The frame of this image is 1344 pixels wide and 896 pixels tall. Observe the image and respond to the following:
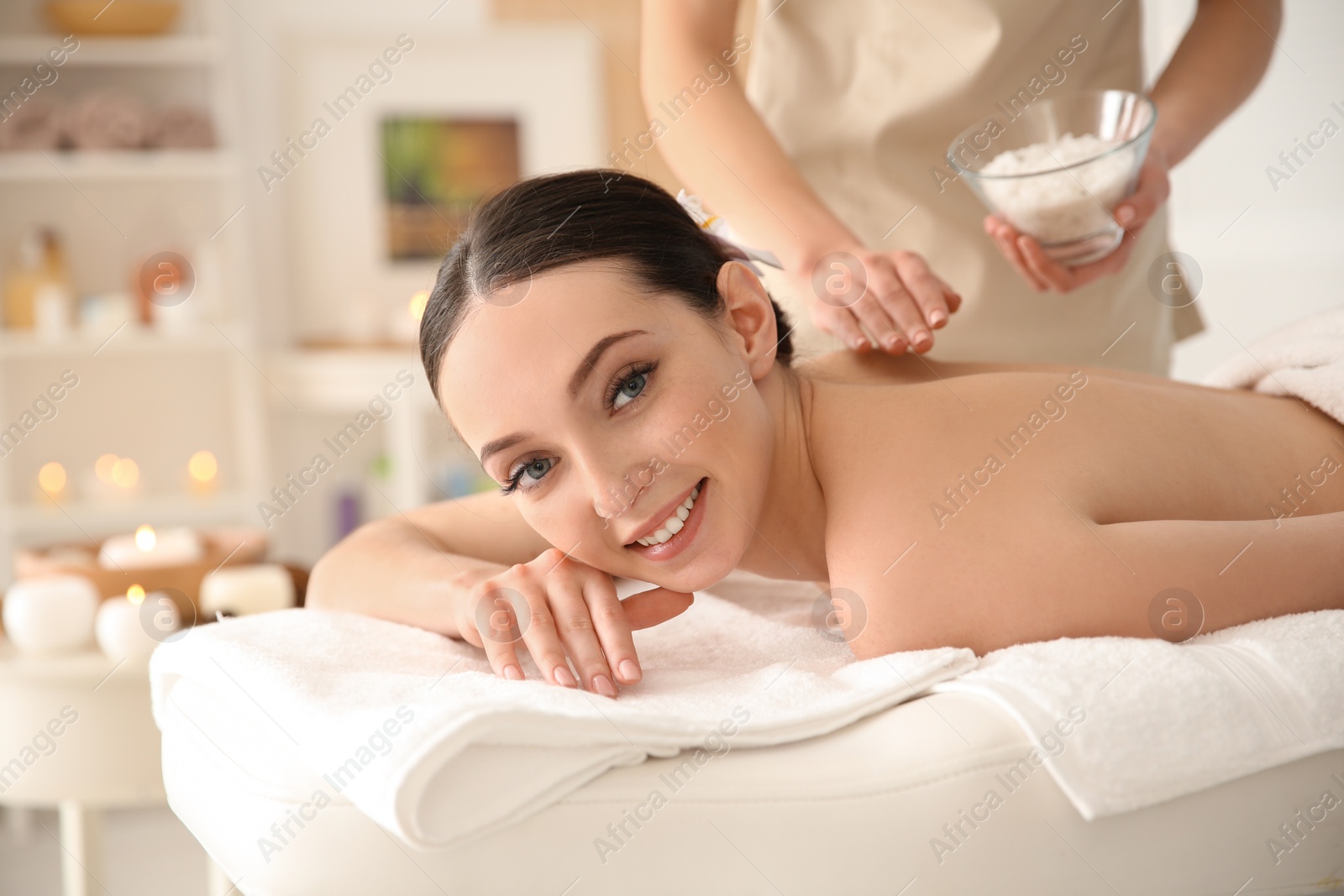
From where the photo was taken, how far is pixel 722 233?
112 centimetres

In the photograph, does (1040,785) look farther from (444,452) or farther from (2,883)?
(444,452)

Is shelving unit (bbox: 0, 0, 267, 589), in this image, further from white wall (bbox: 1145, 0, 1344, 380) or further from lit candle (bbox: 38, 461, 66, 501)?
white wall (bbox: 1145, 0, 1344, 380)

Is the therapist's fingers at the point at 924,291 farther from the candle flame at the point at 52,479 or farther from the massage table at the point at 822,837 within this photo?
the candle flame at the point at 52,479

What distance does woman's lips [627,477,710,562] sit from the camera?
0.88 metres

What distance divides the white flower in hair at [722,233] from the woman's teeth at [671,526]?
0.24 meters

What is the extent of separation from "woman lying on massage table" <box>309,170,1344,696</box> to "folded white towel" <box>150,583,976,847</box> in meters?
0.05

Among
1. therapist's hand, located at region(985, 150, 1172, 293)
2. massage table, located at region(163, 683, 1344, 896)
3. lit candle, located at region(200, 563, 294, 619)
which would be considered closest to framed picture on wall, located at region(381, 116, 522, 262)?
lit candle, located at region(200, 563, 294, 619)

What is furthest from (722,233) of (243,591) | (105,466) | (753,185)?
(105,466)

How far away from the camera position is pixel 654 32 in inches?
50.7

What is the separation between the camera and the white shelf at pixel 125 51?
113 inches

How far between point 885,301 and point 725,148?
0.93 ft

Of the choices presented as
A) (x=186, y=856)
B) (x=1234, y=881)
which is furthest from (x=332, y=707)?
(x=186, y=856)

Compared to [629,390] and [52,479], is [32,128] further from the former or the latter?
[629,390]

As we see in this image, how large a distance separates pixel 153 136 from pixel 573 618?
2.61m
